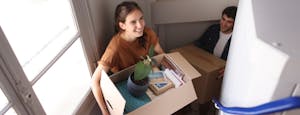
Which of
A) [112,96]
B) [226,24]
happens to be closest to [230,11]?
[226,24]

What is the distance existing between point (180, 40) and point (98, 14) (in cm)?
89

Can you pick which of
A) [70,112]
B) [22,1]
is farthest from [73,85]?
[22,1]

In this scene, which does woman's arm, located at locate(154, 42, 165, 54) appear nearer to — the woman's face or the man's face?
the woman's face

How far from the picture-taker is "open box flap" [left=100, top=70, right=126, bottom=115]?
3.58 ft

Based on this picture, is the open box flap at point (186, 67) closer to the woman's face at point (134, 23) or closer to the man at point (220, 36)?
the woman's face at point (134, 23)

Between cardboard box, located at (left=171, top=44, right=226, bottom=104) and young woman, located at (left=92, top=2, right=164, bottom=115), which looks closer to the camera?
young woman, located at (left=92, top=2, right=164, bottom=115)

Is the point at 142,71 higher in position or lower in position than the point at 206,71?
higher

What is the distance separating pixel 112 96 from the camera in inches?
46.2

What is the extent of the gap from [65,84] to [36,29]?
15.7 inches

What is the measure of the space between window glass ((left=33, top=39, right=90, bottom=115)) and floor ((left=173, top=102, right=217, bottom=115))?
2.54 feet

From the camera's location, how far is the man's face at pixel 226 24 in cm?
168

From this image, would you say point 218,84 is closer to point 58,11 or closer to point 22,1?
point 58,11

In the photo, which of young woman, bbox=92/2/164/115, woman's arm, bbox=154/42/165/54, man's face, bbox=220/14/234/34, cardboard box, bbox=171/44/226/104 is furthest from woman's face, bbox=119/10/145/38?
man's face, bbox=220/14/234/34

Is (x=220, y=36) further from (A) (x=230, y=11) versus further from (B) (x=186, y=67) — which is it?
(B) (x=186, y=67)
